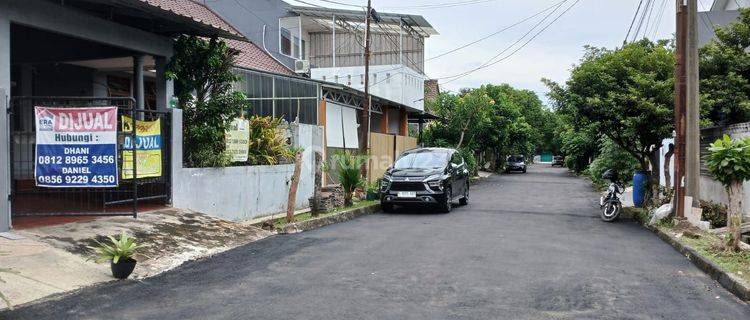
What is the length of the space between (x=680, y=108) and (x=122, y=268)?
11111mm

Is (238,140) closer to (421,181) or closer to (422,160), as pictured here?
(421,181)

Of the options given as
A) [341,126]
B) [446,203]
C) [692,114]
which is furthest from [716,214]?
[341,126]

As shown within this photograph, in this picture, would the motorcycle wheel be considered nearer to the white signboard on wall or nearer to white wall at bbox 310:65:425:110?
the white signboard on wall

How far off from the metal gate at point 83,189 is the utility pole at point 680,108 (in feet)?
34.1

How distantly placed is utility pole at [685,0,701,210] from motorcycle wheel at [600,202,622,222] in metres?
2.21

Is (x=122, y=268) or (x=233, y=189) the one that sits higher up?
(x=233, y=189)

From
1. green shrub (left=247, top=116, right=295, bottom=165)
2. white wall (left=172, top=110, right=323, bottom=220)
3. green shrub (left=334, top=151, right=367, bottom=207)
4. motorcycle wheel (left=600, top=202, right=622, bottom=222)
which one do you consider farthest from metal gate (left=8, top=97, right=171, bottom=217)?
motorcycle wheel (left=600, top=202, right=622, bottom=222)

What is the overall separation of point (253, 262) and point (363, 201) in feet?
30.1

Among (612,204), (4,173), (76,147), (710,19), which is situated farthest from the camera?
(710,19)

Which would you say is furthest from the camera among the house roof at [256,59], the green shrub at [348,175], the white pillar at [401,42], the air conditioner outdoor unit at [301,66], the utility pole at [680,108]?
the white pillar at [401,42]

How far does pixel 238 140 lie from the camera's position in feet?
41.7

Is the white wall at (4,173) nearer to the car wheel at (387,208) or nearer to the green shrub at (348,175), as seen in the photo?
the green shrub at (348,175)

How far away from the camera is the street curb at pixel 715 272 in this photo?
6.48 metres

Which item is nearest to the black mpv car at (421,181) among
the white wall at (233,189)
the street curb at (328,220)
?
the street curb at (328,220)
